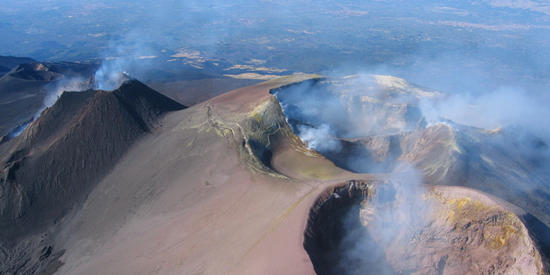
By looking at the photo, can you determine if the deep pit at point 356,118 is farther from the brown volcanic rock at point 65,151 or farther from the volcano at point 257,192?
the brown volcanic rock at point 65,151

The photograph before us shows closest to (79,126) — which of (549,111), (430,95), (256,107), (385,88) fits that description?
(256,107)

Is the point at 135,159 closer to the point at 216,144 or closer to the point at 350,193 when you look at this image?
the point at 216,144

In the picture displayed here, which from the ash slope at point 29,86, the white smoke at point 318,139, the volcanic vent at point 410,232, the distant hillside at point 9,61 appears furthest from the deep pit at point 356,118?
the distant hillside at point 9,61

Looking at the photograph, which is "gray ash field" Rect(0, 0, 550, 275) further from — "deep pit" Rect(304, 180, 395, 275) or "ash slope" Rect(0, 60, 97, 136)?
"ash slope" Rect(0, 60, 97, 136)

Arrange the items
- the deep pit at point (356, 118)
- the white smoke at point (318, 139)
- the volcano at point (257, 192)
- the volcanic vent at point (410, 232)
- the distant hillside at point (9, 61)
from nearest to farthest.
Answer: the volcanic vent at point (410, 232) → the volcano at point (257, 192) → the white smoke at point (318, 139) → the deep pit at point (356, 118) → the distant hillside at point (9, 61)

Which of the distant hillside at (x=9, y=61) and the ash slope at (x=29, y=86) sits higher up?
the distant hillside at (x=9, y=61)

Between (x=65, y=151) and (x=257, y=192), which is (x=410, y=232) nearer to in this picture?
(x=257, y=192)

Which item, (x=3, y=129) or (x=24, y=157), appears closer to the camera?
(x=24, y=157)

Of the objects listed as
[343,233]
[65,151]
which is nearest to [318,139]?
[343,233]
